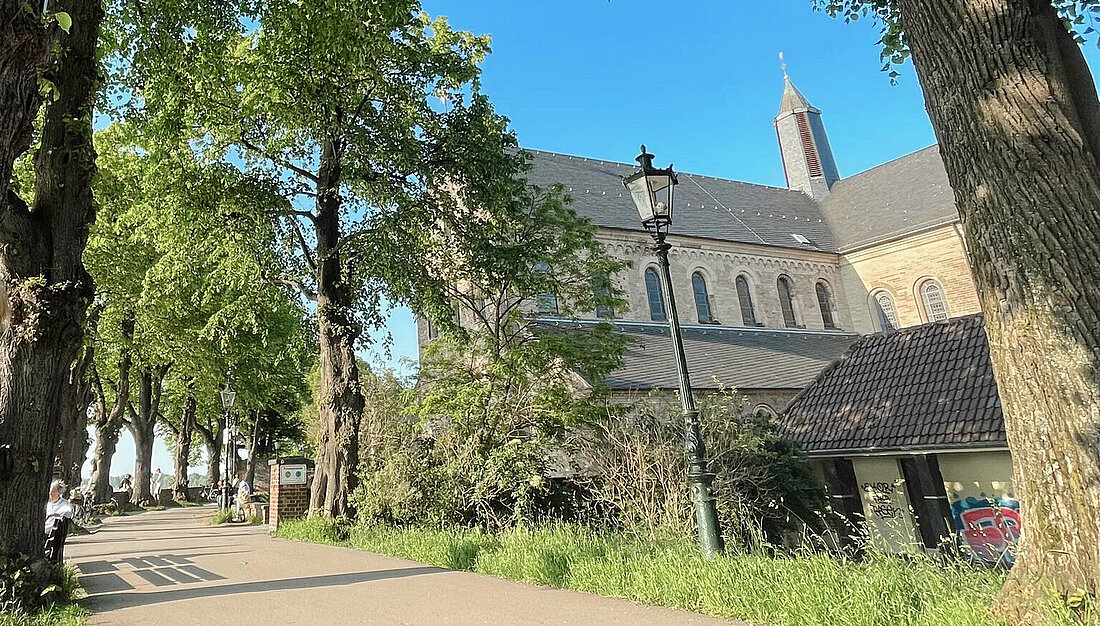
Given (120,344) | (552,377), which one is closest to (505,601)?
(552,377)

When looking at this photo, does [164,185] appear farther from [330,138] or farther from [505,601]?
[505,601]

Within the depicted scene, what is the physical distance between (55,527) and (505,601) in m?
5.95

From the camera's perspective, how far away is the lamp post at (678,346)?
6.44m

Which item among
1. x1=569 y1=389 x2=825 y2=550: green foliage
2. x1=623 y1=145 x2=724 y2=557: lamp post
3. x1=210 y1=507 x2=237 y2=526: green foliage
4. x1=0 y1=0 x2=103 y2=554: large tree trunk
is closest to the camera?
x1=0 y1=0 x2=103 y2=554: large tree trunk

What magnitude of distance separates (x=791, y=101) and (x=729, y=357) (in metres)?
29.5

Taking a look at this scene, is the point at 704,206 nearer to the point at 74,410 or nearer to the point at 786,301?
the point at 786,301

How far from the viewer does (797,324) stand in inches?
1226

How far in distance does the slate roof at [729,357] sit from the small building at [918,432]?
13.1 feet

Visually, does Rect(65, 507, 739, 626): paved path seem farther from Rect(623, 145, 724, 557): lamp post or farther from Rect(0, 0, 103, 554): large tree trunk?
Rect(0, 0, 103, 554): large tree trunk

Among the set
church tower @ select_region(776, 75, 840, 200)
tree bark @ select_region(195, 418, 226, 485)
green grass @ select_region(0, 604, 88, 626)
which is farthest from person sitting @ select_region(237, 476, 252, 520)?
church tower @ select_region(776, 75, 840, 200)

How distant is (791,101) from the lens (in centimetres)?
4728

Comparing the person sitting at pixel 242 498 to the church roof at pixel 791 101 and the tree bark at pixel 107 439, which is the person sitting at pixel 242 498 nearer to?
the tree bark at pixel 107 439

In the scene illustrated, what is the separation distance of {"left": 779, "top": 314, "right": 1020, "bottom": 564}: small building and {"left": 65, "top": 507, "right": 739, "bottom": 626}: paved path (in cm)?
909

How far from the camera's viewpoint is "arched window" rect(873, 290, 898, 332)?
32.1 meters
